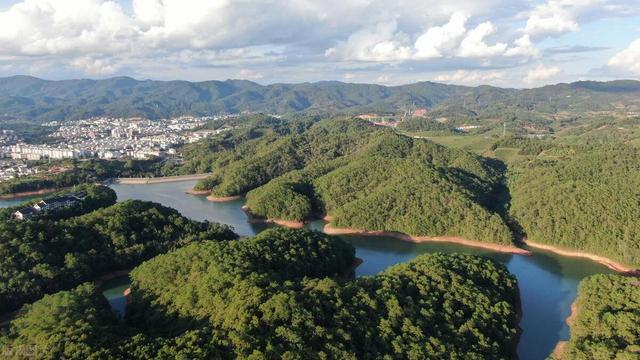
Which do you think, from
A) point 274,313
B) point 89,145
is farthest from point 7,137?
point 274,313

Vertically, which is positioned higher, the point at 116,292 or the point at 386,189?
the point at 386,189

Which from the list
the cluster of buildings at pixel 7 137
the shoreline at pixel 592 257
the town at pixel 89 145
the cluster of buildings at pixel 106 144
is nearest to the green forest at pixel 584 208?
the shoreline at pixel 592 257

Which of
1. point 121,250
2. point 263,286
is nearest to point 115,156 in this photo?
point 121,250

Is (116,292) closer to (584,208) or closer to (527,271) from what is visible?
(527,271)

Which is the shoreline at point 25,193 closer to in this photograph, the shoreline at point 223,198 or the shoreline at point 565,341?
the shoreline at point 223,198

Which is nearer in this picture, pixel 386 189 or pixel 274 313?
pixel 274 313

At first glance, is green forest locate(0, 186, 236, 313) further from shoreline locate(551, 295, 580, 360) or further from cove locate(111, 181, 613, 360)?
shoreline locate(551, 295, 580, 360)
